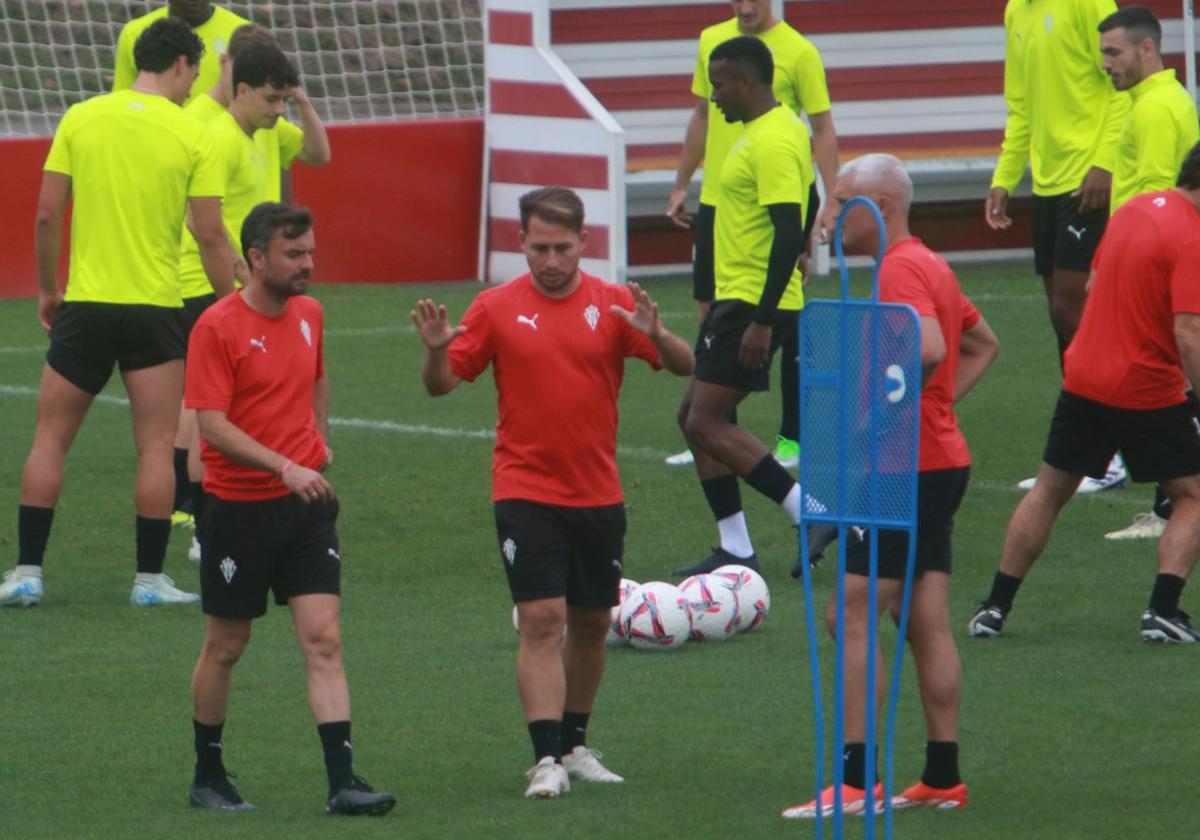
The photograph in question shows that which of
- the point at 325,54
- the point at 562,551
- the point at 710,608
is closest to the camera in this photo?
the point at 562,551

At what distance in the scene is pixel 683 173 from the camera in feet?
37.6

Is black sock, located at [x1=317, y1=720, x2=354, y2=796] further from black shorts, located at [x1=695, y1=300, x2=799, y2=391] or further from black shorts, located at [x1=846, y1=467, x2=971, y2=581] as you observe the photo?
black shorts, located at [x1=695, y1=300, x2=799, y2=391]

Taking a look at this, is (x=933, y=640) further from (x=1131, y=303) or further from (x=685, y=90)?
(x=685, y=90)

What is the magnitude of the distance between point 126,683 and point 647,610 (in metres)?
1.77

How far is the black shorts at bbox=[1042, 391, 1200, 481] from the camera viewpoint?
312 inches

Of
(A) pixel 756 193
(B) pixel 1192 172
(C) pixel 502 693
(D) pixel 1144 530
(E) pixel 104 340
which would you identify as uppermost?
(B) pixel 1192 172

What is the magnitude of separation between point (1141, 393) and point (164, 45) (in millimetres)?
3756

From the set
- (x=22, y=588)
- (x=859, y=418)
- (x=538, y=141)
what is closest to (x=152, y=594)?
(x=22, y=588)

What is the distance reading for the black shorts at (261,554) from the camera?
6270 millimetres

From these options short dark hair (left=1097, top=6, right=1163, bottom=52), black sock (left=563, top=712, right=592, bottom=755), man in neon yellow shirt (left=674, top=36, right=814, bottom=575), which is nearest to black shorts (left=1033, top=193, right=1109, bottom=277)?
short dark hair (left=1097, top=6, right=1163, bottom=52)

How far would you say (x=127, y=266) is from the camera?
8766 millimetres

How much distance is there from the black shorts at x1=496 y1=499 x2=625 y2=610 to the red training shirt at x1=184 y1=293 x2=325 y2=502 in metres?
0.59

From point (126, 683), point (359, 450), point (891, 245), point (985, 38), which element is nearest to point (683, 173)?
point (359, 450)

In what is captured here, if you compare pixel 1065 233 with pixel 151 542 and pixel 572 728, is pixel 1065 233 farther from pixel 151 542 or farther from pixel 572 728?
pixel 572 728
